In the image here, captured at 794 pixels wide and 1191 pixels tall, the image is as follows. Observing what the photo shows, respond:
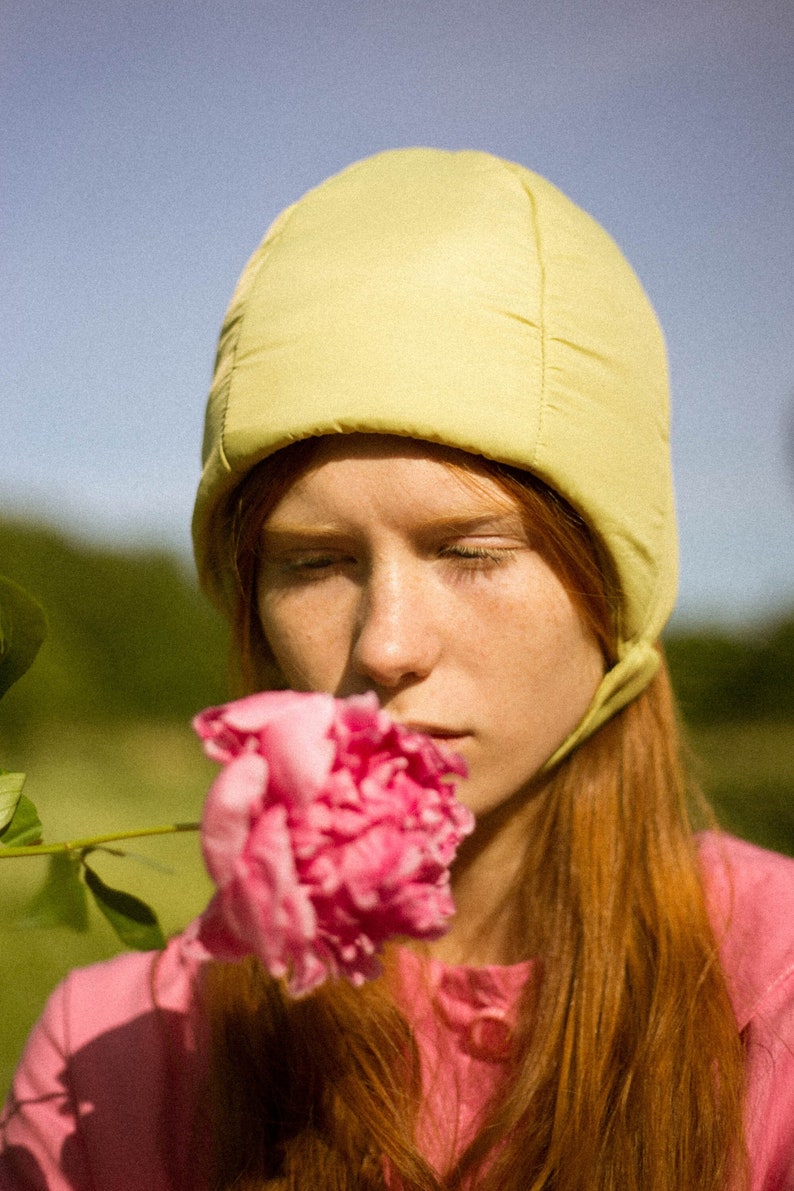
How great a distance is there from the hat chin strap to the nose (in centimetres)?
25


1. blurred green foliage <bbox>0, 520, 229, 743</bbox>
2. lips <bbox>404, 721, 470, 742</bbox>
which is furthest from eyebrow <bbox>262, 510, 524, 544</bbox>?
blurred green foliage <bbox>0, 520, 229, 743</bbox>

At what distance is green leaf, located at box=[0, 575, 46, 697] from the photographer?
807mm

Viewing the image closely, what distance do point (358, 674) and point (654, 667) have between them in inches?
16.3

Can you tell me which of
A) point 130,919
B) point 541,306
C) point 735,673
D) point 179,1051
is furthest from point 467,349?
point 735,673

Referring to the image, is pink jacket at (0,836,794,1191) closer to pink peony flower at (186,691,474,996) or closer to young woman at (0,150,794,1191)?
young woman at (0,150,794,1191)

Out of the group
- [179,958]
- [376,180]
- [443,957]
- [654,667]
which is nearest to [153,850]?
[179,958]

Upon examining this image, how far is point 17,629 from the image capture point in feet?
2.67

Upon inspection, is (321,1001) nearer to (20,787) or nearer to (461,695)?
(461,695)

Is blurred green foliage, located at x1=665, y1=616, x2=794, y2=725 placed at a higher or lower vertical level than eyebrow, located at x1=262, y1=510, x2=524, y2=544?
lower

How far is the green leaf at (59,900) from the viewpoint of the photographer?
2.62 feet

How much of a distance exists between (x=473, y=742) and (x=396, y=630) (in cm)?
15

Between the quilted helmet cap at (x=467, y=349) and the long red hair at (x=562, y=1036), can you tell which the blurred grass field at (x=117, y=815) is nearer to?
the long red hair at (x=562, y=1036)

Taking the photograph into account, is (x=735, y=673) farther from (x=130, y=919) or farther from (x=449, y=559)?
(x=130, y=919)

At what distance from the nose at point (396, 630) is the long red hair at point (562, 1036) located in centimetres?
13
